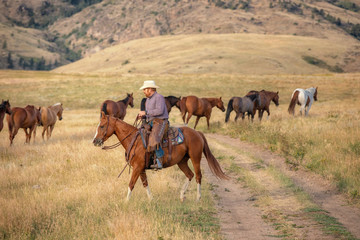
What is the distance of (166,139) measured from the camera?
877cm

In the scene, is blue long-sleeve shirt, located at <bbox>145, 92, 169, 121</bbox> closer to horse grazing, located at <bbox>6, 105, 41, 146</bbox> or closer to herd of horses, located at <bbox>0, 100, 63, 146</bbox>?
herd of horses, located at <bbox>0, 100, 63, 146</bbox>

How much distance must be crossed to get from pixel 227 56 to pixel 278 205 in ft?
337

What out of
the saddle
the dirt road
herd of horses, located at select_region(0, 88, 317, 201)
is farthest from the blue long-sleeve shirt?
the dirt road

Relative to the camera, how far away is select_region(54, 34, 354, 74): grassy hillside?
319 feet

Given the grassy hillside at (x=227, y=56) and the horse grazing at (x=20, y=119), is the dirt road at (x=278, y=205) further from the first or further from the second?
the grassy hillside at (x=227, y=56)

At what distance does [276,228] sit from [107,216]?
3489mm

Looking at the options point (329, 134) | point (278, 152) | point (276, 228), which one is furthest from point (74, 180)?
point (329, 134)

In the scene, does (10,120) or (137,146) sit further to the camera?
(10,120)

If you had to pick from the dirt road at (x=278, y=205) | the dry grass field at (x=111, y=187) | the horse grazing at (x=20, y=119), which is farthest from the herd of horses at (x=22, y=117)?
the dirt road at (x=278, y=205)

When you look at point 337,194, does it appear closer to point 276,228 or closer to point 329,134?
point 276,228

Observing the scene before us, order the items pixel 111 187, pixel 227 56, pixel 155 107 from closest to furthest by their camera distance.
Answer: pixel 155 107 → pixel 111 187 → pixel 227 56

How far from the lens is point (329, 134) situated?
1559 centimetres

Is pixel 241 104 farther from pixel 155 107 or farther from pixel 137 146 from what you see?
pixel 137 146

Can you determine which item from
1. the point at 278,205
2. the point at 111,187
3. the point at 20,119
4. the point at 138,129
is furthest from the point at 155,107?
the point at 20,119
